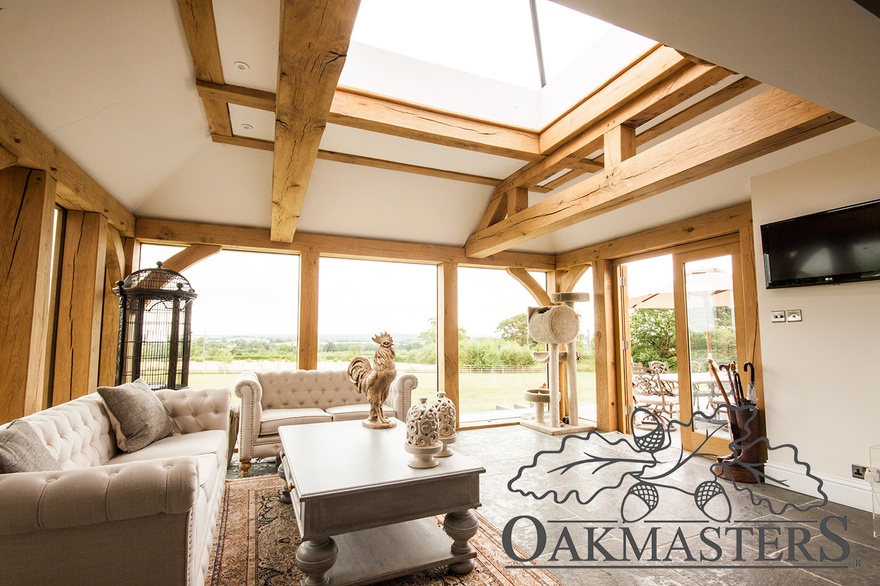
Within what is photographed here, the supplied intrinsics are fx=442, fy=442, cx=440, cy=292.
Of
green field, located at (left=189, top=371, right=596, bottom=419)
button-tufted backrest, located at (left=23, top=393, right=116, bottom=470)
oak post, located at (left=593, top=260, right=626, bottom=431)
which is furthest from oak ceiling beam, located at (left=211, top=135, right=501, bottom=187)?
green field, located at (left=189, top=371, right=596, bottom=419)

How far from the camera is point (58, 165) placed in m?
2.87

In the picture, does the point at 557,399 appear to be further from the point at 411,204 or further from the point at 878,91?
the point at 878,91

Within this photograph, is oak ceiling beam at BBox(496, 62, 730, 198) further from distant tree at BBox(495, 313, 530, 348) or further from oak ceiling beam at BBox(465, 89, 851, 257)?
→ distant tree at BBox(495, 313, 530, 348)

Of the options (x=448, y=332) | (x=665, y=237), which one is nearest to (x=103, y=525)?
(x=448, y=332)

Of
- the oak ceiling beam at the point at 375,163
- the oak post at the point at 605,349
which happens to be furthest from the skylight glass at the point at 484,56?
the oak post at the point at 605,349

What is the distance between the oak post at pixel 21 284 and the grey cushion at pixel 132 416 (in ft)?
1.43

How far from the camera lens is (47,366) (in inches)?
141

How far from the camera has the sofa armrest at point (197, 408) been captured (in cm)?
329

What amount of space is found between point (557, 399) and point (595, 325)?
1.15 meters

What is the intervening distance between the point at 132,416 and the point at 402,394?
7.70ft

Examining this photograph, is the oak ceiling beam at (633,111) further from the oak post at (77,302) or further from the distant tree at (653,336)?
the oak post at (77,302)

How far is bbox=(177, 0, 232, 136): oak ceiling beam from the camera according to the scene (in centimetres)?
235

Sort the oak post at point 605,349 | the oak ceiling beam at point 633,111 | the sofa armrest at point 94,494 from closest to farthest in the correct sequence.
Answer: the sofa armrest at point 94,494
the oak ceiling beam at point 633,111
the oak post at point 605,349

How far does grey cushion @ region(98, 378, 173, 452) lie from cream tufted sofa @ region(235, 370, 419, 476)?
97cm
